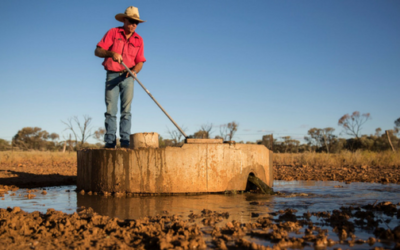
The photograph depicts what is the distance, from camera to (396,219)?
3.38 m

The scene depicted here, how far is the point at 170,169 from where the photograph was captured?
518 cm

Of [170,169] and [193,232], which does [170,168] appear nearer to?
[170,169]

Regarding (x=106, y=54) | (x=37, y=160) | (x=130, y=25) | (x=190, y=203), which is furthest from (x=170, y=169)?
(x=37, y=160)

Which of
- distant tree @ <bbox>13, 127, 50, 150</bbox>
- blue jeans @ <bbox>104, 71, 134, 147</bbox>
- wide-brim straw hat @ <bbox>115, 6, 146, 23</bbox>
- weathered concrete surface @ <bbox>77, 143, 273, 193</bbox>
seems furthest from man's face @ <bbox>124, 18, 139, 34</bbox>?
distant tree @ <bbox>13, 127, 50, 150</bbox>

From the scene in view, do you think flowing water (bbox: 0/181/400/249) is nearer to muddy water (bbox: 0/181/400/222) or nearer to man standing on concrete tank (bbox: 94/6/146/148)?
muddy water (bbox: 0/181/400/222)

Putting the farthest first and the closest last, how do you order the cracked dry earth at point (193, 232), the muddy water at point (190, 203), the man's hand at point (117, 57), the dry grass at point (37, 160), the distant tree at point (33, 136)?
the distant tree at point (33, 136) < the dry grass at point (37, 160) < the man's hand at point (117, 57) < the muddy water at point (190, 203) < the cracked dry earth at point (193, 232)

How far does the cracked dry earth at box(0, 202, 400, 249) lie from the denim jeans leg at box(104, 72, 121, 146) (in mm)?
2698

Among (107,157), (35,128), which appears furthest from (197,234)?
(35,128)

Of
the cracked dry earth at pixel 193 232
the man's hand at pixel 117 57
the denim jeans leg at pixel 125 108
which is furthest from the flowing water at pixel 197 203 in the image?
the man's hand at pixel 117 57

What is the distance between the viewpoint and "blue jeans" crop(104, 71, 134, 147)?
6121mm

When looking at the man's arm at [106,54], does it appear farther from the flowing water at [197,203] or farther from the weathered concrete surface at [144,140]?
the flowing water at [197,203]

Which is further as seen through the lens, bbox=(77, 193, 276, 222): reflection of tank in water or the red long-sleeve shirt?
the red long-sleeve shirt

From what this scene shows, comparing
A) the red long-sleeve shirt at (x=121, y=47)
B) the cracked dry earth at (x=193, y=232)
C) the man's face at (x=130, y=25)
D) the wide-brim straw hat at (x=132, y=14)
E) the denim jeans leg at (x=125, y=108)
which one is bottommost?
the cracked dry earth at (x=193, y=232)

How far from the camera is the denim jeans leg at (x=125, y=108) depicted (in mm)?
6246
